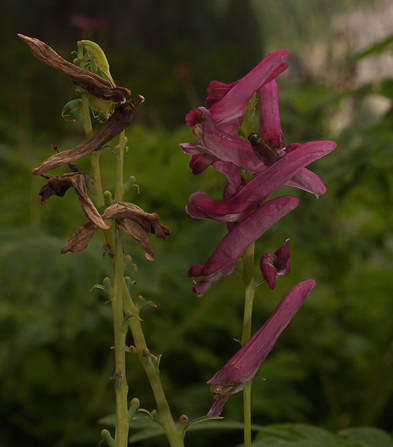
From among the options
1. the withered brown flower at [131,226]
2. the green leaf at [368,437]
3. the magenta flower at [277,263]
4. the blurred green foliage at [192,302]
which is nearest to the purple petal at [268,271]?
the magenta flower at [277,263]

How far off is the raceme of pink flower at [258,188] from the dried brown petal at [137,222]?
5cm

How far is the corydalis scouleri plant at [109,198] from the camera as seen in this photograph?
0.49 metres

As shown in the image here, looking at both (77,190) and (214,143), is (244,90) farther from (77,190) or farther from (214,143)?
(77,190)

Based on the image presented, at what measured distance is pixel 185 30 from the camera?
52.5 feet

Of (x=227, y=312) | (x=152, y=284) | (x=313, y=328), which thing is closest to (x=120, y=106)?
(x=152, y=284)

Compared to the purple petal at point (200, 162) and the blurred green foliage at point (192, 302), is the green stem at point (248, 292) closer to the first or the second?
the purple petal at point (200, 162)

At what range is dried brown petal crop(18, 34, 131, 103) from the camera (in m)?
0.49

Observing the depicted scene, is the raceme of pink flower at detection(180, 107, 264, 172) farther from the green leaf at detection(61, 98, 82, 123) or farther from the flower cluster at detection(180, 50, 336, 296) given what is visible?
the green leaf at detection(61, 98, 82, 123)

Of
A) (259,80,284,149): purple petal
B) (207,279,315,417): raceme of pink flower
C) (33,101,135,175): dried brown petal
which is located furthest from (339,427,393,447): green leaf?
(33,101,135,175): dried brown petal

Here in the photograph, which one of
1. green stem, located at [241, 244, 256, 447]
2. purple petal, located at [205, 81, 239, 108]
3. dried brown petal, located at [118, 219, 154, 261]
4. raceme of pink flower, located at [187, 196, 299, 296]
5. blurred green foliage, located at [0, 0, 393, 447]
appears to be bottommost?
blurred green foliage, located at [0, 0, 393, 447]

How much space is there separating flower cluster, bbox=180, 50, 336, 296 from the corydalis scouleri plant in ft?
0.19

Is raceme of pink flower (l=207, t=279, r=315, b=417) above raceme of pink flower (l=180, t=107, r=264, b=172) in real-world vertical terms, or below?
Answer: below

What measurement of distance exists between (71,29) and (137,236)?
1337 centimetres

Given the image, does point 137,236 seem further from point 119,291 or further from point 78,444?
point 78,444
